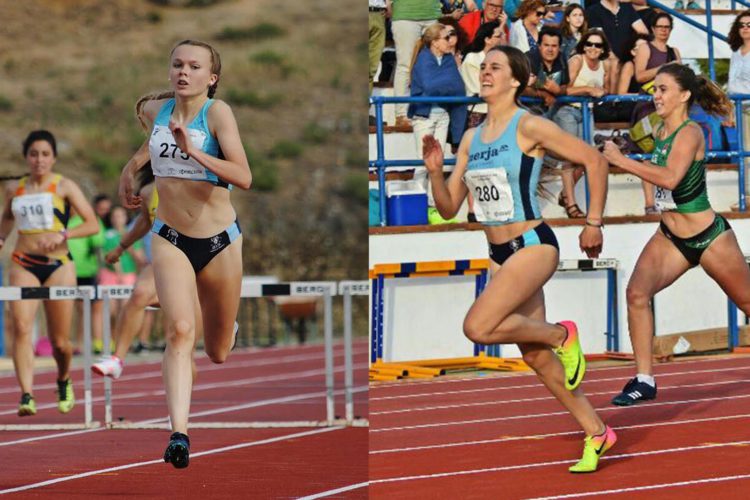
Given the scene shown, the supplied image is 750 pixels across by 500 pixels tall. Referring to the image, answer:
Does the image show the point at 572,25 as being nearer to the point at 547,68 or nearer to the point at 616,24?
the point at 547,68

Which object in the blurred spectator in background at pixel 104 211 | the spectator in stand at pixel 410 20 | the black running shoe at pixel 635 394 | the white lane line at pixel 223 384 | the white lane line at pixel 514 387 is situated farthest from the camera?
the blurred spectator in background at pixel 104 211

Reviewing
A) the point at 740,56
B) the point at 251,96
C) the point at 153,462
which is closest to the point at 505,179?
the point at 153,462

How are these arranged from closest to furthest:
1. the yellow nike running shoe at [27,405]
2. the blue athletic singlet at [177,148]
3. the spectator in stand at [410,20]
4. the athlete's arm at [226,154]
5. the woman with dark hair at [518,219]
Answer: the athlete's arm at [226,154]
the blue athletic singlet at [177,148]
the woman with dark hair at [518,219]
the spectator in stand at [410,20]
the yellow nike running shoe at [27,405]

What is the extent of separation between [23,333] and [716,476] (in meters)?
4.11

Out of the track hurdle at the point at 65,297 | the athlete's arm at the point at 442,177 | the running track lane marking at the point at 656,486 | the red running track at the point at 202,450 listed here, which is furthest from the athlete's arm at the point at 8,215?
the running track lane marking at the point at 656,486

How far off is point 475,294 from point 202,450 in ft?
6.26

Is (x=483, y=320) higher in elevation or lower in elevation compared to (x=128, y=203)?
lower

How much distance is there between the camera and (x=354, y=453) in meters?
6.89

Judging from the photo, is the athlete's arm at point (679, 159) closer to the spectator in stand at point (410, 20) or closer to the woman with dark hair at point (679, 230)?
the woman with dark hair at point (679, 230)

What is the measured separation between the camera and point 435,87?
8039 millimetres

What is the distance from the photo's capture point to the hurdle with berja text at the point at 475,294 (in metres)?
8.05

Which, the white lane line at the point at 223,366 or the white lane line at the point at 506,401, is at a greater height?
the white lane line at the point at 506,401

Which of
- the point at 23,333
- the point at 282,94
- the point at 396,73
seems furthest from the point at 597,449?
the point at 282,94

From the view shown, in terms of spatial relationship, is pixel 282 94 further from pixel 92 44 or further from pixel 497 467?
pixel 497 467
